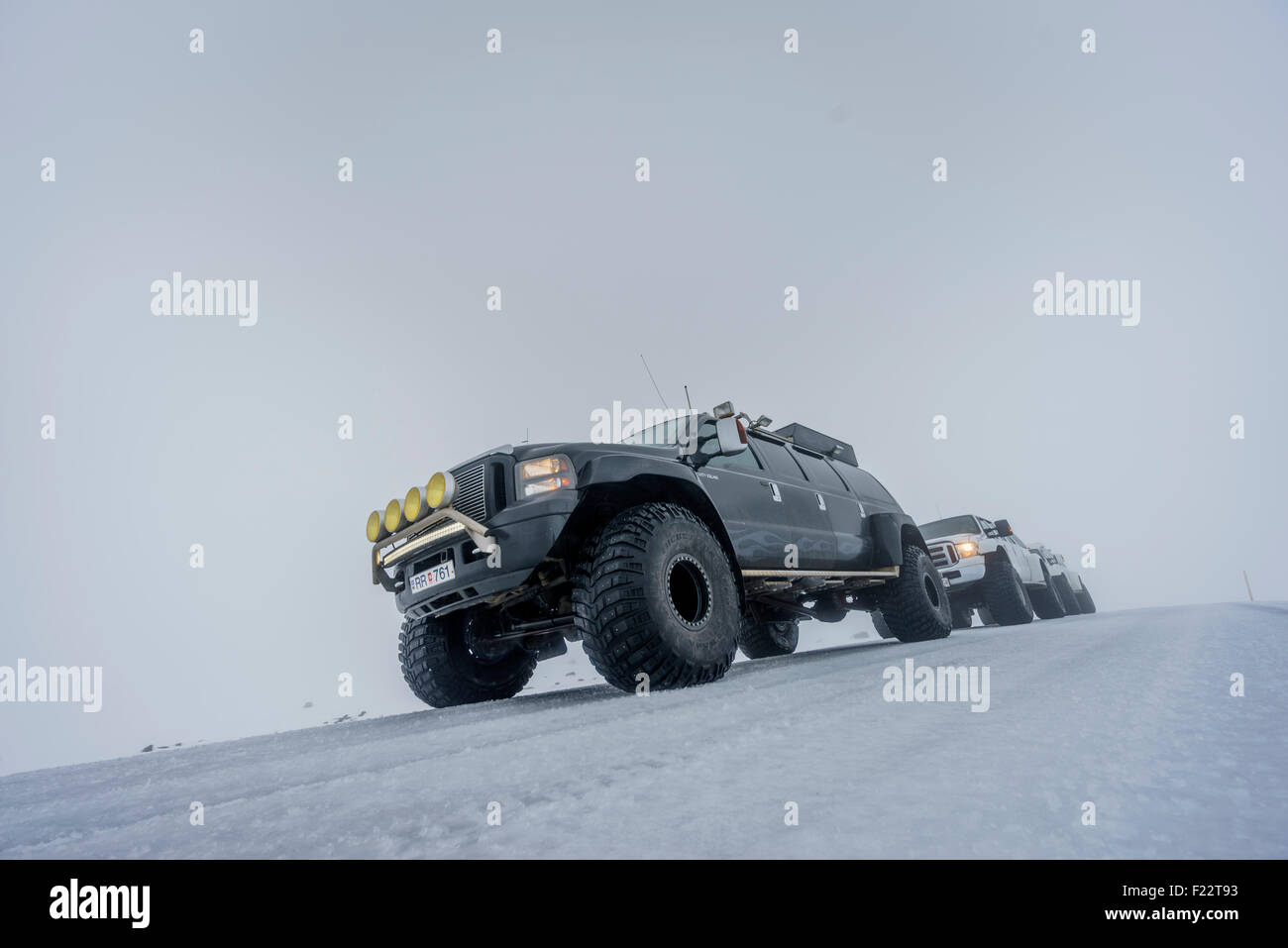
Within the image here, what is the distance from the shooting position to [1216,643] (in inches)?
122

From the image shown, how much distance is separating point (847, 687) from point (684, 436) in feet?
6.99

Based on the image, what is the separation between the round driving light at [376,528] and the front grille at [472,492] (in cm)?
53

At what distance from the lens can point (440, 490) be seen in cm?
329

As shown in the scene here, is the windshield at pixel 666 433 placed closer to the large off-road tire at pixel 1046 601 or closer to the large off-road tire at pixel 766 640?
the large off-road tire at pixel 766 640

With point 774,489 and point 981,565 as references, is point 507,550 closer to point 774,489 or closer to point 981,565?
point 774,489

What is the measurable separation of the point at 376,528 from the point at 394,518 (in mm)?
255

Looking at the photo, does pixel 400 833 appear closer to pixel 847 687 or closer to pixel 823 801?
pixel 823 801

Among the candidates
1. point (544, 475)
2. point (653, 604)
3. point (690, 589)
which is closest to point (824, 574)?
point (690, 589)

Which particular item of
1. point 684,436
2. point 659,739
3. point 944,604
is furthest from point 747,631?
point 659,739

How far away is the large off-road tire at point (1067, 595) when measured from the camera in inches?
532

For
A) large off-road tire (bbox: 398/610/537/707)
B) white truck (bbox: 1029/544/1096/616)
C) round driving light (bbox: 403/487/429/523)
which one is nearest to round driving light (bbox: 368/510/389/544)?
round driving light (bbox: 403/487/429/523)

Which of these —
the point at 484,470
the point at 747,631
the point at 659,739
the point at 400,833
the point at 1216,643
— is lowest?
the point at 747,631
